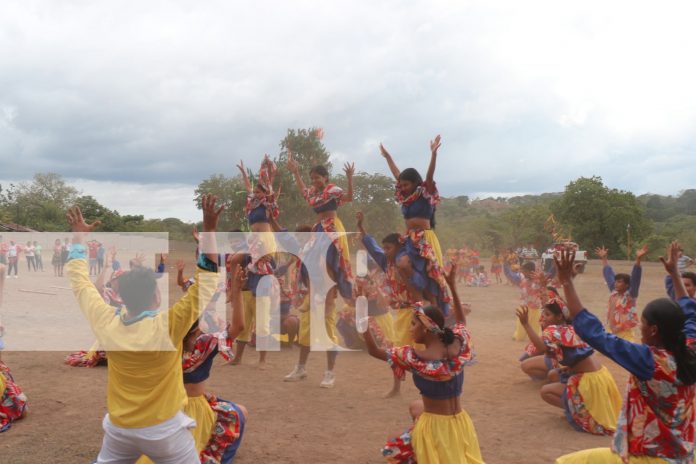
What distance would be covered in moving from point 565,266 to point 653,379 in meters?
0.89

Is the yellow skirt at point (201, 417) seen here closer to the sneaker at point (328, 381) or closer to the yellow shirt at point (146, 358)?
the yellow shirt at point (146, 358)

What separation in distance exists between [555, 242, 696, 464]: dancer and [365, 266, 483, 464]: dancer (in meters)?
0.95

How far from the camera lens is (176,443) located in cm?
342

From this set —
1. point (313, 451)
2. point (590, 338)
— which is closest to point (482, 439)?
point (313, 451)

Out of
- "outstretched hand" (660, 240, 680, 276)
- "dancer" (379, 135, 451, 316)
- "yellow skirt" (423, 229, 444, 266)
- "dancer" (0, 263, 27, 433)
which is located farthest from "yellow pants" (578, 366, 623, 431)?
"dancer" (0, 263, 27, 433)

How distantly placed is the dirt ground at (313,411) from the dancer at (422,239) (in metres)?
1.48

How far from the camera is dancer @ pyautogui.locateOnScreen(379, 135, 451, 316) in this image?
636cm

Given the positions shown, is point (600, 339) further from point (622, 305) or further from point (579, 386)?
point (622, 305)

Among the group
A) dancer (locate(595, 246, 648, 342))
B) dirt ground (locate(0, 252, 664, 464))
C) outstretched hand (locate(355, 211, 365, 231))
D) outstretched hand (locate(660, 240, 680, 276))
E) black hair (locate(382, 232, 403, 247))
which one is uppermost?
outstretched hand (locate(355, 211, 365, 231))

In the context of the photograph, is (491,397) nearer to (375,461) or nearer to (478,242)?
(375,461)

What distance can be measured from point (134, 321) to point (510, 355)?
793cm

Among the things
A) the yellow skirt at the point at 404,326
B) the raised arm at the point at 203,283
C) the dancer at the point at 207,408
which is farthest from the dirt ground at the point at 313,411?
the raised arm at the point at 203,283

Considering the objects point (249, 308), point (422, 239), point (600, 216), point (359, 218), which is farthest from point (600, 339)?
point (600, 216)

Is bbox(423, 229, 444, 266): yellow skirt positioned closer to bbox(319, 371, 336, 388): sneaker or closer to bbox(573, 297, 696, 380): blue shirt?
bbox(319, 371, 336, 388): sneaker
